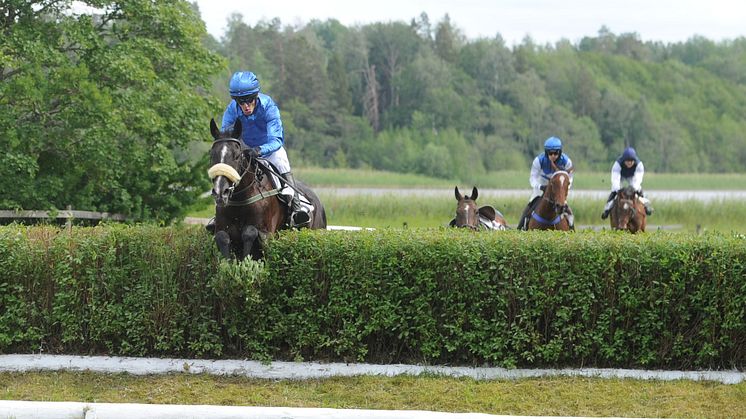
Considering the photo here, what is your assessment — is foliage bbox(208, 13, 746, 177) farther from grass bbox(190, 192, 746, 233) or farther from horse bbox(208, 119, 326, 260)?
horse bbox(208, 119, 326, 260)

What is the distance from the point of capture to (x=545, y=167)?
14.1m

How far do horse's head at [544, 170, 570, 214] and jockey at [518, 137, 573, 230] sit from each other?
2.48ft

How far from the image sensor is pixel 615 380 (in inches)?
330

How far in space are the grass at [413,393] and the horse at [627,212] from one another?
6.32 metres

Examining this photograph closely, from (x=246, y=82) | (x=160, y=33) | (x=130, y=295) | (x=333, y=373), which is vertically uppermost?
(x=160, y=33)

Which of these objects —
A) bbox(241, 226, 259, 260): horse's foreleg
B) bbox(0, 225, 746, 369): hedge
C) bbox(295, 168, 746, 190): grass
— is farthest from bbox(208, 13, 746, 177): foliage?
bbox(241, 226, 259, 260): horse's foreleg

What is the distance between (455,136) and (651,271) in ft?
169

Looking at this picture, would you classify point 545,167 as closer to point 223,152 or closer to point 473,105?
point 223,152

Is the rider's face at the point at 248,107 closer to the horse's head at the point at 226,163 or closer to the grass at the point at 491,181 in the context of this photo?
the horse's head at the point at 226,163

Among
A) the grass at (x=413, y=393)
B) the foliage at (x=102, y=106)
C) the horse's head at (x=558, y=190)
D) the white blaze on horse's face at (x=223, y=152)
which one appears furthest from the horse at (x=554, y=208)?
the foliage at (x=102, y=106)

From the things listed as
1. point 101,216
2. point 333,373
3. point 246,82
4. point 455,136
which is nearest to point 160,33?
point 101,216

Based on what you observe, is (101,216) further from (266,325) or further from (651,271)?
(651,271)

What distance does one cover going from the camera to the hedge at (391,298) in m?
8.71

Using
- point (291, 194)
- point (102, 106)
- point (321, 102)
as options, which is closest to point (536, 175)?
point (291, 194)
